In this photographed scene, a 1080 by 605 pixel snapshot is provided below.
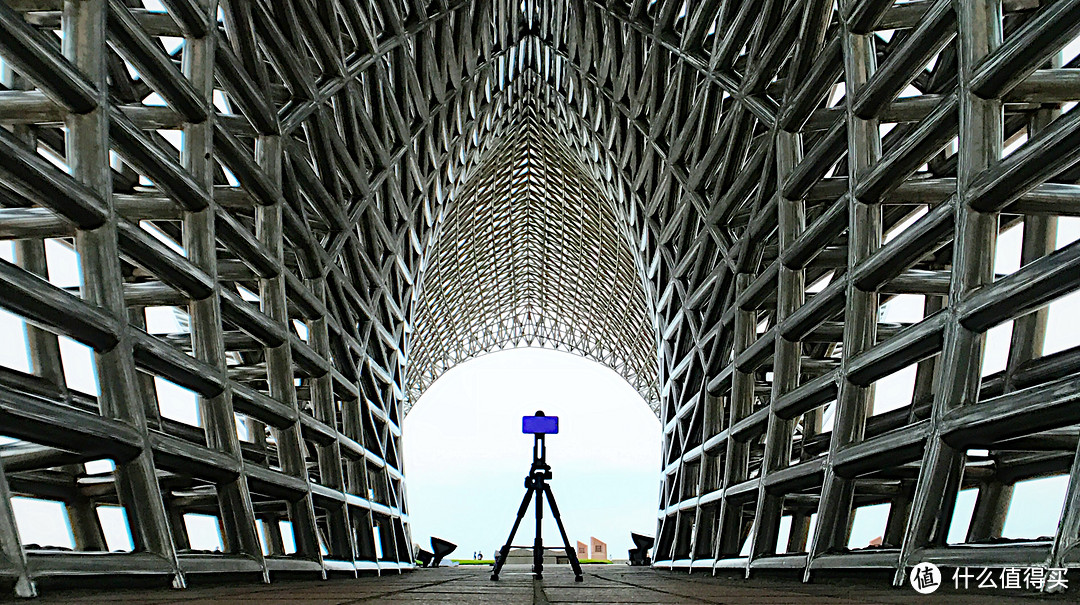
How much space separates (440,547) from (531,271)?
3913cm

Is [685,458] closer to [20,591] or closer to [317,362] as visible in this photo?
[317,362]

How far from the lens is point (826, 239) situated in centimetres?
1027

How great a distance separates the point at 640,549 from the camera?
28.7m

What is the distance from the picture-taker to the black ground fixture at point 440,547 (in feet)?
85.6

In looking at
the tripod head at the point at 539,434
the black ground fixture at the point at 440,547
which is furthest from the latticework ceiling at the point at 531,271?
the tripod head at the point at 539,434

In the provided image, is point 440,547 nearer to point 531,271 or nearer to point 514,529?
point 514,529

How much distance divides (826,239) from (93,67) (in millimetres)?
8700

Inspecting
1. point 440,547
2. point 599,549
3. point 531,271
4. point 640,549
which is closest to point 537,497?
point 440,547

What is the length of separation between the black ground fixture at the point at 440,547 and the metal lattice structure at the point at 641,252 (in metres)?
5.51

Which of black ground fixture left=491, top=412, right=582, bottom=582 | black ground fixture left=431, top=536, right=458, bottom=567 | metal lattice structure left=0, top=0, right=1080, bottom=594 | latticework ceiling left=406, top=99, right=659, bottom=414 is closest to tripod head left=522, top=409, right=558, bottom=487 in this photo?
black ground fixture left=491, top=412, right=582, bottom=582

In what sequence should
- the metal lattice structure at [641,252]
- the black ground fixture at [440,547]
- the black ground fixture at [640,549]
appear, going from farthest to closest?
the black ground fixture at [640,549]
the black ground fixture at [440,547]
the metal lattice structure at [641,252]

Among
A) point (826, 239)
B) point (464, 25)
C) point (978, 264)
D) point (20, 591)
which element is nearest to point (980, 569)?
point (978, 264)

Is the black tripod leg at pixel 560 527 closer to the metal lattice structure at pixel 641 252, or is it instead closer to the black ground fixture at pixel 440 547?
the metal lattice structure at pixel 641 252

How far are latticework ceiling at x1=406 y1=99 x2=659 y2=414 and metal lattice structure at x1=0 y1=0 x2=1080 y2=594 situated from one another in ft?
41.3
